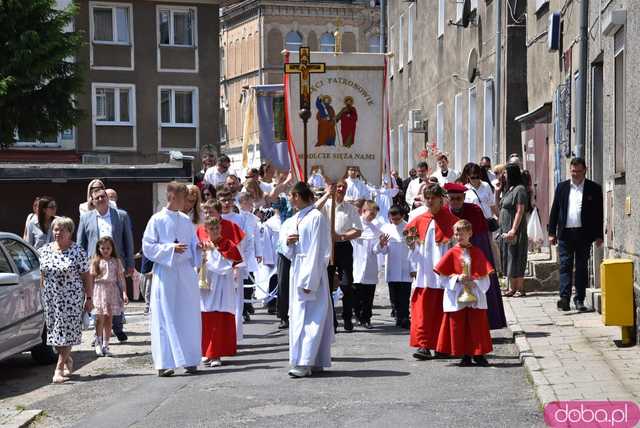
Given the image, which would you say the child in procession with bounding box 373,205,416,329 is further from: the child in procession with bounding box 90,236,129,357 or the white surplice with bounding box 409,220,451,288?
the child in procession with bounding box 90,236,129,357

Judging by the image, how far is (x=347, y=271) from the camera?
16516mm

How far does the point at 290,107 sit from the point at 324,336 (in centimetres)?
601

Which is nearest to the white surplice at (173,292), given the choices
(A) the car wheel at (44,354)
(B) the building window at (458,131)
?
(A) the car wheel at (44,354)

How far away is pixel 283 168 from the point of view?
22.8m

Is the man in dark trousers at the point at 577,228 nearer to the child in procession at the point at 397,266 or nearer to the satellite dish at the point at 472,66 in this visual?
the child in procession at the point at 397,266

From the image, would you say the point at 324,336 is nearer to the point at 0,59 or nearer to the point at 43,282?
the point at 43,282

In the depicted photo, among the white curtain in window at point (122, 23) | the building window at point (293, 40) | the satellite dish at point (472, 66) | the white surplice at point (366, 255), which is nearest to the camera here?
the white surplice at point (366, 255)

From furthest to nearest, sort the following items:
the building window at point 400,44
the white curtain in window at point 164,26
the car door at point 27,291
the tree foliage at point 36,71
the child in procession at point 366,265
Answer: the white curtain in window at point 164,26
the building window at point 400,44
the tree foliage at point 36,71
the child in procession at point 366,265
the car door at point 27,291

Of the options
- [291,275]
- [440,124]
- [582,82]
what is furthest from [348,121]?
[440,124]

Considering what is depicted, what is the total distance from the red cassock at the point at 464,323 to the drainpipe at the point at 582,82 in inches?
240

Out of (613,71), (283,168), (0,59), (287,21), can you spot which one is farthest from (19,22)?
(287,21)

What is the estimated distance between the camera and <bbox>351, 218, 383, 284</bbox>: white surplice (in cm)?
1719

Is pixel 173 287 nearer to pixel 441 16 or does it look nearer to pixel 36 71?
pixel 441 16

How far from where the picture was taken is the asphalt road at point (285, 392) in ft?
32.7
